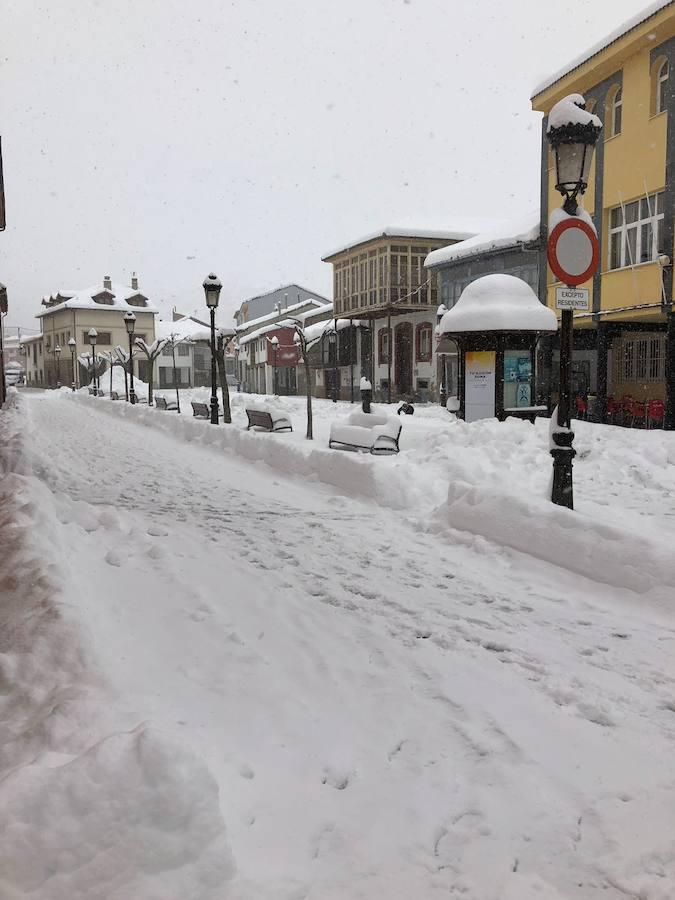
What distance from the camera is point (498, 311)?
53.1 feet

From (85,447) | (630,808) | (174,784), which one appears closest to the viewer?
(174,784)

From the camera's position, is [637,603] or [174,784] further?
[637,603]

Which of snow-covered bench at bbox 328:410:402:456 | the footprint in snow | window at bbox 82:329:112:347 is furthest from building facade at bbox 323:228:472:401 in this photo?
window at bbox 82:329:112:347

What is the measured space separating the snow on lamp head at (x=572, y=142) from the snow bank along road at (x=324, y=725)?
3794 millimetres

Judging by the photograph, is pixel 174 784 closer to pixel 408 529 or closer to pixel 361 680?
pixel 361 680

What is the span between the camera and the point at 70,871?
205 cm

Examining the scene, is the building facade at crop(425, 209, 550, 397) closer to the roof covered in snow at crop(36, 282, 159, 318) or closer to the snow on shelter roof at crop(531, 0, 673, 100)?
the snow on shelter roof at crop(531, 0, 673, 100)

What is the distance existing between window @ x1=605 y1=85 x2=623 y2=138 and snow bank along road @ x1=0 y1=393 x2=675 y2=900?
1734 cm

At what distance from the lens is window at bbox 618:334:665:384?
21.3 m

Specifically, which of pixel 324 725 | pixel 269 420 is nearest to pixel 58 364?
pixel 269 420

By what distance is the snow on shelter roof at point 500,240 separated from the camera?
23.1 meters

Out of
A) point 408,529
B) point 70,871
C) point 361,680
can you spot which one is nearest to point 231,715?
point 361,680

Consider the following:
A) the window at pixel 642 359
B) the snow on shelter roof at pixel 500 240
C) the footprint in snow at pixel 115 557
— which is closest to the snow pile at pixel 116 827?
the footprint in snow at pixel 115 557

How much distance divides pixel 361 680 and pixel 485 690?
665mm
